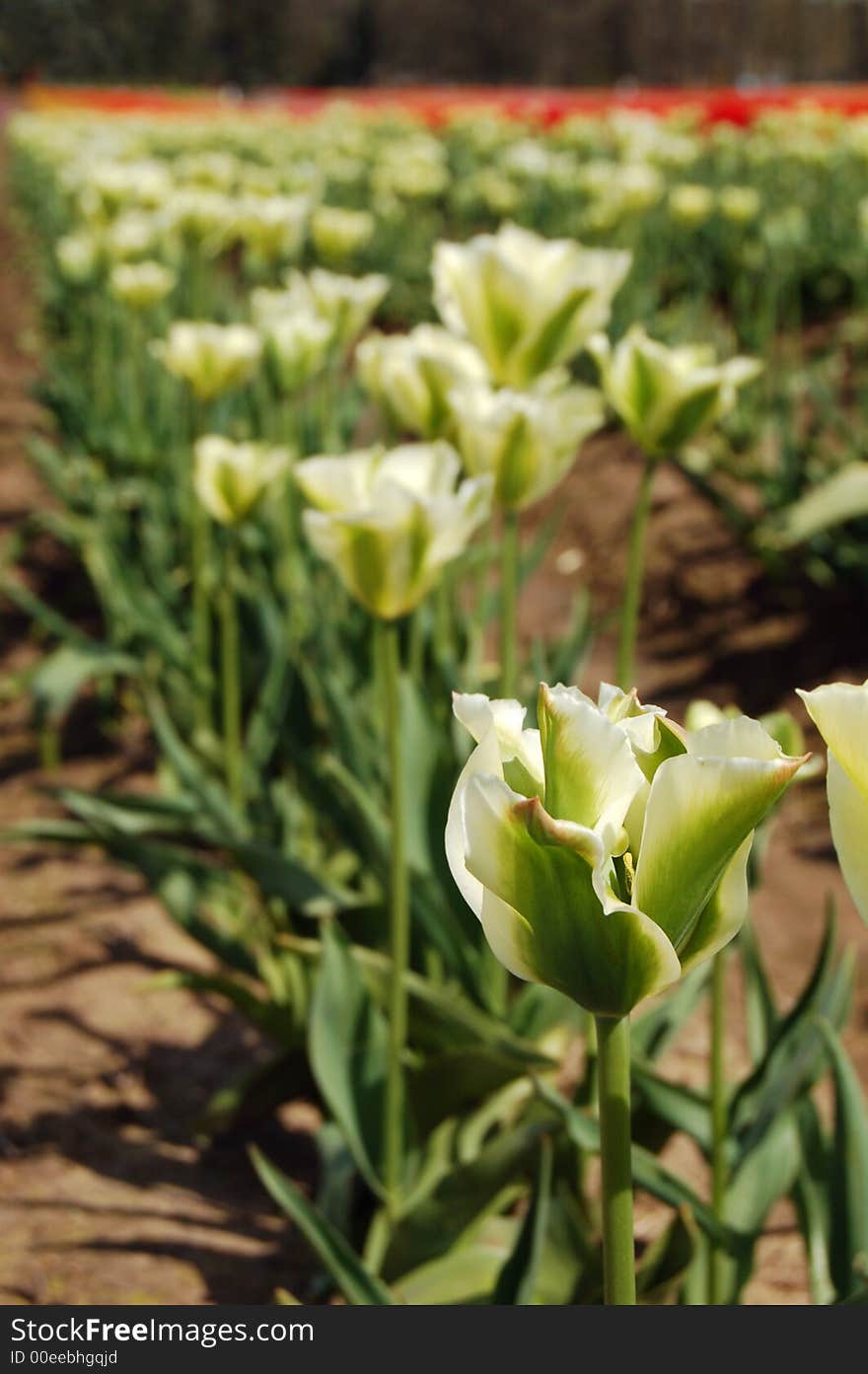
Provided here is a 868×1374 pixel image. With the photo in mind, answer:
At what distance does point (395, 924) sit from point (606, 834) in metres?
0.75

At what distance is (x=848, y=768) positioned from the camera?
54cm

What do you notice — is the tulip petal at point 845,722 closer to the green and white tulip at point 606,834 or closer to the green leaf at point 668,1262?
the green and white tulip at point 606,834


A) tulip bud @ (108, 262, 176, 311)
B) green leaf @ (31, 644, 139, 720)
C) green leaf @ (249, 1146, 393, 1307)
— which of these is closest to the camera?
green leaf @ (249, 1146, 393, 1307)

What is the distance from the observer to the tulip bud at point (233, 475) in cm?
187

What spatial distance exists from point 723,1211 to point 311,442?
2008mm

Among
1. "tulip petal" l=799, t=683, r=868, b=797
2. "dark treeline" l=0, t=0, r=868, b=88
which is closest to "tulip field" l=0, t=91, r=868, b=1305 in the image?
"tulip petal" l=799, t=683, r=868, b=797

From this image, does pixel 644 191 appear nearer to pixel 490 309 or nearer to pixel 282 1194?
pixel 490 309

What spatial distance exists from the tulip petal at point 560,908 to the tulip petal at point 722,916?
0.10ft

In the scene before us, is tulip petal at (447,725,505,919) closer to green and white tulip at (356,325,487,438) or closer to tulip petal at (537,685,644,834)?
tulip petal at (537,685,644,834)

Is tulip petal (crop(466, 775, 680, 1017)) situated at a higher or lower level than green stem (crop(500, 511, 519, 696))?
higher

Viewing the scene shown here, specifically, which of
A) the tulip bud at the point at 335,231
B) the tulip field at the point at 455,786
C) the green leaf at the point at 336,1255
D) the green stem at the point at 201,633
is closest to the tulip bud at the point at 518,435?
the tulip field at the point at 455,786

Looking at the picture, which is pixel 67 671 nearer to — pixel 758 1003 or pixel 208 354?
pixel 208 354

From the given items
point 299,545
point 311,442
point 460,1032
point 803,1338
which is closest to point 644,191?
A: point 311,442

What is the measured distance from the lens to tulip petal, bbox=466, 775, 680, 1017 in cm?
58
